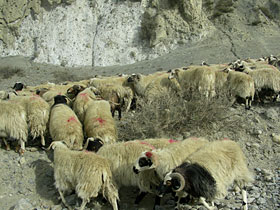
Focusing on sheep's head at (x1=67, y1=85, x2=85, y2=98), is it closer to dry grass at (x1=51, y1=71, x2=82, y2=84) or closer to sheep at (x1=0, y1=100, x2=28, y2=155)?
sheep at (x1=0, y1=100, x2=28, y2=155)

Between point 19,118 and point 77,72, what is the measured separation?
54.2 ft

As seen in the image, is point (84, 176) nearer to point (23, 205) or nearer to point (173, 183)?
point (23, 205)

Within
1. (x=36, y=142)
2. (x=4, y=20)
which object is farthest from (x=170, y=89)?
(x=4, y=20)

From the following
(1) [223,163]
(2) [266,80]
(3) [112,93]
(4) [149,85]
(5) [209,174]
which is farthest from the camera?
(4) [149,85]

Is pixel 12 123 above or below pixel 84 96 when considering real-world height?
below

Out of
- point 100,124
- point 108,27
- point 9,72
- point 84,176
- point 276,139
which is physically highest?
point 108,27

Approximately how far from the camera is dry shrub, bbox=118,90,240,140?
6.85 meters

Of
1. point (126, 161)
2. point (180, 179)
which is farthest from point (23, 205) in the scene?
point (180, 179)

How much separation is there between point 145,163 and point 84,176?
Answer: 103 cm

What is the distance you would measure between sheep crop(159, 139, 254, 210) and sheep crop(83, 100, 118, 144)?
7.19ft

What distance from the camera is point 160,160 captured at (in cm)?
485

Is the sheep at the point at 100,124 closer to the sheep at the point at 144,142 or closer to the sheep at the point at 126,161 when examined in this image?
the sheep at the point at 144,142

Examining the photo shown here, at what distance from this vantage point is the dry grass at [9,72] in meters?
20.9

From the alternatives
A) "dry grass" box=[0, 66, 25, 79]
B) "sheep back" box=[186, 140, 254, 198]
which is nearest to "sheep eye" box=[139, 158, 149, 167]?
"sheep back" box=[186, 140, 254, 198]
